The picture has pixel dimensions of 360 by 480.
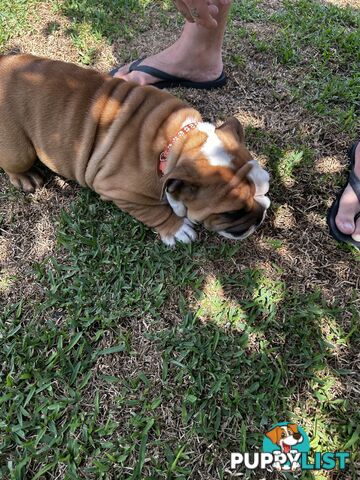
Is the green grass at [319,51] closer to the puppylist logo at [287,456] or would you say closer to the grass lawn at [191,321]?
the grass lawn at [191,321]

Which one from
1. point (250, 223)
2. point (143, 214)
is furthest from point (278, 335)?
point (143, 214)

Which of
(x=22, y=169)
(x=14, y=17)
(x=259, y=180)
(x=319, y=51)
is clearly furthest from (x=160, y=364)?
(x=14, y=17)

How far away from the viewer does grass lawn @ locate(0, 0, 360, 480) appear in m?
2.47

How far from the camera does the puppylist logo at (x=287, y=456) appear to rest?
2.37 m

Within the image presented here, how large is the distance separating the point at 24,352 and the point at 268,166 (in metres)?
2.61

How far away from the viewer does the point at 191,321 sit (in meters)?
2.86

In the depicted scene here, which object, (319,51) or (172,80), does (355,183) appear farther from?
(172,80)

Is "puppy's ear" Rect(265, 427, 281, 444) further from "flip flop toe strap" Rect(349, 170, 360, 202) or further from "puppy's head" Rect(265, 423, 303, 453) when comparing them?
"flip flop toe strap" Rect(349, 170, 360, 202)

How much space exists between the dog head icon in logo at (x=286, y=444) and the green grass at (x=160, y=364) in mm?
63

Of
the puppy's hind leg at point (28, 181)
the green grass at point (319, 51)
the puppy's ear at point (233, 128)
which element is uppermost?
the green grass at point (319, 51)

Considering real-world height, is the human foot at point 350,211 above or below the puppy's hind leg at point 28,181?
above

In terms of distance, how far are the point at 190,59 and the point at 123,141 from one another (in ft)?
4.98

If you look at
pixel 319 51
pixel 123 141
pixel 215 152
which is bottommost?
pixel 123 141

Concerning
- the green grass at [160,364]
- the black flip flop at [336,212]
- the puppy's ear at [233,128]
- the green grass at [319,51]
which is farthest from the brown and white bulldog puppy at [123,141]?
the green grass at [319,51]
